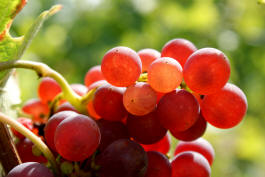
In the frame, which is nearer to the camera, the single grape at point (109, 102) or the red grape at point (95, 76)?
the single grape at point (109, 102)

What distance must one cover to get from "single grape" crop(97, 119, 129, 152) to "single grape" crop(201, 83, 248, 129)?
21 centimetres

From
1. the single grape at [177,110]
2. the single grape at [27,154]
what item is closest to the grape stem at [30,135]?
the single grape at [27,154]

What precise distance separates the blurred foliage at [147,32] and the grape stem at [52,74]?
5.80ft

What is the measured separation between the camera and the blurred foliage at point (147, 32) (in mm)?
2951

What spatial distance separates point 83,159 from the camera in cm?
72

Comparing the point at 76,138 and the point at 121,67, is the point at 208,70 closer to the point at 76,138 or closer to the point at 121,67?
the point at 121,67

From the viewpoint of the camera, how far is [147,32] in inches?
119

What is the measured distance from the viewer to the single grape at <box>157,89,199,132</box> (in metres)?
0.78

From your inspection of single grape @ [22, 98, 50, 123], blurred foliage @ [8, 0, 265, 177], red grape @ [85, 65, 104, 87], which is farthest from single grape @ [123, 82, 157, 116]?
blurred foliage @ [8, 0, 265, 177]

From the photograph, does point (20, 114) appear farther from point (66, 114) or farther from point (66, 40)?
point (66, 40)

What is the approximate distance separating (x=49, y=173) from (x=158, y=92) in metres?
0.32

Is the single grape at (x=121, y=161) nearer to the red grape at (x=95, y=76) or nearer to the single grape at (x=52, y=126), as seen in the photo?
the single grape at (x=52, y=126)

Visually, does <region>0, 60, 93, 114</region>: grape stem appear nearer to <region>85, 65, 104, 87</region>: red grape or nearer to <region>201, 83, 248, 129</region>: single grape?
<region>85, 65, 104, 87</region>: red grape

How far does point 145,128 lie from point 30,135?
26 centimetres
